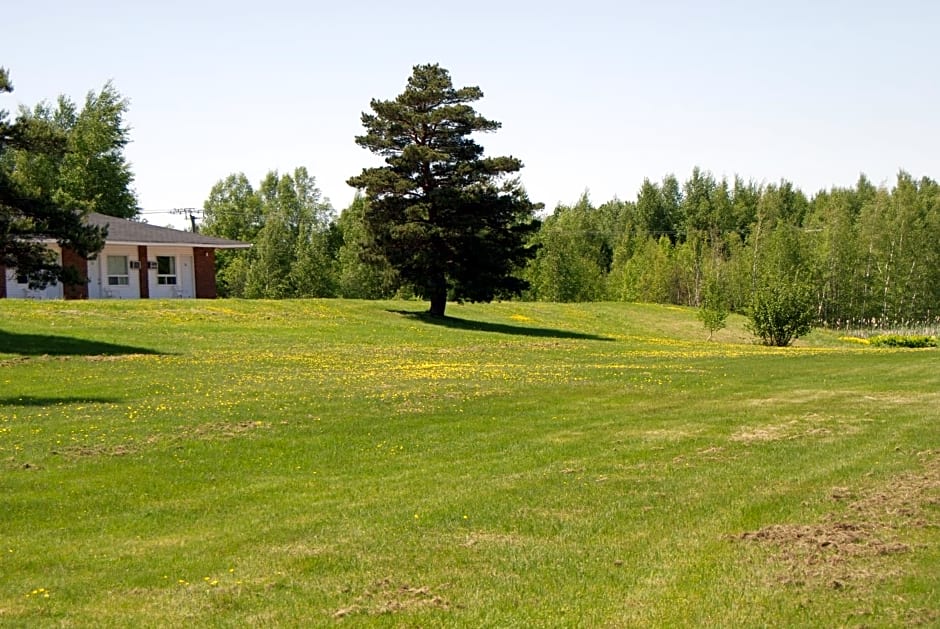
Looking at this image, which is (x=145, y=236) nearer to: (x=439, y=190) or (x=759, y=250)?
A: (x=439, y=190)

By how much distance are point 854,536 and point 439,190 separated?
3763 cm

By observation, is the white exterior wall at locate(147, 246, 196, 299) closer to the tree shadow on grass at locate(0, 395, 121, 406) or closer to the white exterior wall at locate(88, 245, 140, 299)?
the white exterior wall at locate(88, 245, 140, 299)

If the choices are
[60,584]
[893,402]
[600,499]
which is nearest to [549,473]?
[600,499]

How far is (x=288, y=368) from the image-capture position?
86.3 feet

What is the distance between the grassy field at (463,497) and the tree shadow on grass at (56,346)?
2226 mm

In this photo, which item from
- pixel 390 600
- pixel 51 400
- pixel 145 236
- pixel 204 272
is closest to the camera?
Answer: pixel 390 600

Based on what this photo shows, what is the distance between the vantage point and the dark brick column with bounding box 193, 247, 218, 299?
53219mm

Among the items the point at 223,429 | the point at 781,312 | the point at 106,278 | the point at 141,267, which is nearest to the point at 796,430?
the point at 223,429

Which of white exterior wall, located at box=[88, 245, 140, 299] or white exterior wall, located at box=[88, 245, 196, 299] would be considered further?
white exterior wall, located at box=[88, 245, 196, 299]

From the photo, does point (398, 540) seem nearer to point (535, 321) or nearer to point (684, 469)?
point (684, 469)

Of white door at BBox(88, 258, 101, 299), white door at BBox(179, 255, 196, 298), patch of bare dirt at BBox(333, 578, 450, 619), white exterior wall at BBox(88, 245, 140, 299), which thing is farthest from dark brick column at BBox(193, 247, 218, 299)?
patch of bare dirt at BBox(333, 578, 450, 619)

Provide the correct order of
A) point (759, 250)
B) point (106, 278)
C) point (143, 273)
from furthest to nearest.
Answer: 1. point (759, 250)
2. point (143, 273)
3. point (106, 278)

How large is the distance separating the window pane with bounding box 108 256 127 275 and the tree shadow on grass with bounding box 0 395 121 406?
31.8 m

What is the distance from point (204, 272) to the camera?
176ft
